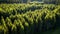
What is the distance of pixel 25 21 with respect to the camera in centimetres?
212

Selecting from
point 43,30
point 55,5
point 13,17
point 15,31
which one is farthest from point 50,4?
point 15,31

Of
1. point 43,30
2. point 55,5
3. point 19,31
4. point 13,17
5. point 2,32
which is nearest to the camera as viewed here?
point 2,32

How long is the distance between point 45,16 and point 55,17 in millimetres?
167

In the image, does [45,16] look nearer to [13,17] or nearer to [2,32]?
[13,17]

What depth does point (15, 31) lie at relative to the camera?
192 centimetres

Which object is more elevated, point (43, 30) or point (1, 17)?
point (1, 17)

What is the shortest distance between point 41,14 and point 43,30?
247 mm

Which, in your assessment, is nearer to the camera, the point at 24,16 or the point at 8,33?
the point at 8,33

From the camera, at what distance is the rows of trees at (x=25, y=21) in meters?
1.94

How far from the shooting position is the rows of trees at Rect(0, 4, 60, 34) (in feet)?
6.36

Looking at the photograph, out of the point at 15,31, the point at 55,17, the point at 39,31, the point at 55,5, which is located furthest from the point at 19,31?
the point at 55,5

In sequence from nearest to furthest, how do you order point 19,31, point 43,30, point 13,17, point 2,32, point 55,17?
point 2,32, point 19,31, point 13,17, point 43,30, point 55,17

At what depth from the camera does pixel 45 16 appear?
7.81 feet

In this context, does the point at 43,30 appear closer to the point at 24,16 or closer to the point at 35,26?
the point at 35,26
